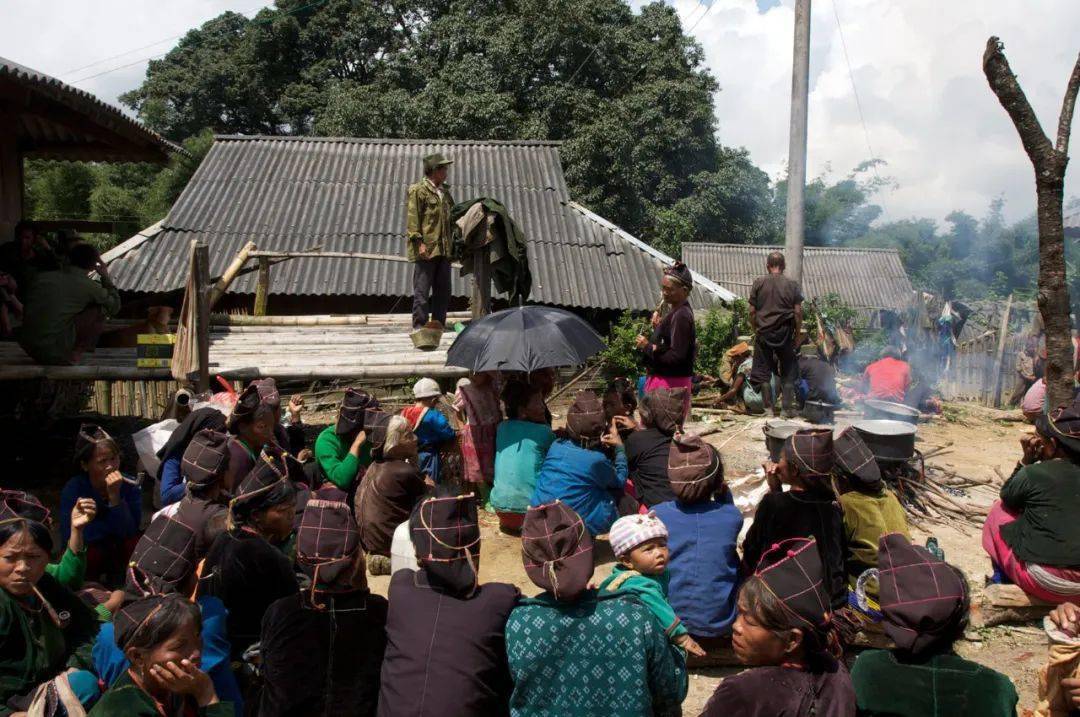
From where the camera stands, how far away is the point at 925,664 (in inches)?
110

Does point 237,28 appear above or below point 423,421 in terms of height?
above

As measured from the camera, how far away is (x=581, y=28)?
970 inches

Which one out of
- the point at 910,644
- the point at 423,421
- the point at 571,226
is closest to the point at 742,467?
the point at 423,421

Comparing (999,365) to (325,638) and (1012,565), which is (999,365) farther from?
(325,638)

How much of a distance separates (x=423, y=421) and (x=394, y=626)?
3388 mm

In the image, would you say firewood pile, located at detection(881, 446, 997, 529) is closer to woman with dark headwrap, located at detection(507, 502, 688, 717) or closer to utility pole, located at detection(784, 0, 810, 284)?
utility pole, located at detection(784, 0, 810, 284)

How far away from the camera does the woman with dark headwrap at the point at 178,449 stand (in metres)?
5.24

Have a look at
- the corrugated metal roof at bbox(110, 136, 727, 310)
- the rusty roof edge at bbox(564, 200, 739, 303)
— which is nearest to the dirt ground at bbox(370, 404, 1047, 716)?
the rusty roof edge at bbox(564, 200, 739, 303)

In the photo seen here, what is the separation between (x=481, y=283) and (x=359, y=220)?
845 centimetres

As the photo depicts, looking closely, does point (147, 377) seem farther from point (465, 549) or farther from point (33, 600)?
point (465, 549)

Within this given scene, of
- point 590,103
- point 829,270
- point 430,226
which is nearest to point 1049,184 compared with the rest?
point 430,226

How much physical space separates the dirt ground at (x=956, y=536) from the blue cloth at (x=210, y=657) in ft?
7.52

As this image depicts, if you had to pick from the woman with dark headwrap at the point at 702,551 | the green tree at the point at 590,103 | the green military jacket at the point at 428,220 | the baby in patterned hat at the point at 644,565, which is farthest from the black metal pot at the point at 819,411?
the green tree at the point at 590,103

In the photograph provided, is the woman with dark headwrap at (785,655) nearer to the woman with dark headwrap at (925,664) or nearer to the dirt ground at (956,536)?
the woman with dark headwrap at (925,664)
